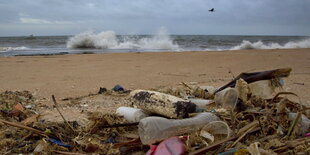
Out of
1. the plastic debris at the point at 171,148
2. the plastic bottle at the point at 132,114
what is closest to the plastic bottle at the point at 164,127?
the plastic debris at the point at 171,148

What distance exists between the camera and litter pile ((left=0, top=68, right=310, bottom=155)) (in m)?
1.94

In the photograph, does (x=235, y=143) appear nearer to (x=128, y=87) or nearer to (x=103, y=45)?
(x=128, y=87)

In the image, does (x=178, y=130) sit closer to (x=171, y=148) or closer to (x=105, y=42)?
(x=171, y=148)

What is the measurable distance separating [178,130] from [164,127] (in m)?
0.12

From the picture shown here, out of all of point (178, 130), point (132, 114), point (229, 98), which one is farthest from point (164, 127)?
point (229, 98)

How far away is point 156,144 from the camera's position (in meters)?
2.11

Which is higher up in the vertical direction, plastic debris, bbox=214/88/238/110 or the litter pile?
plastic debris, bbox=214/88/238/110

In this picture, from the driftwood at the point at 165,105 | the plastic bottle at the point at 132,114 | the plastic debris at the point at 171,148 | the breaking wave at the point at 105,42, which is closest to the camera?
the plastic debris at the point at 171,148

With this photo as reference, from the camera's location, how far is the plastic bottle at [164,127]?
211 cm

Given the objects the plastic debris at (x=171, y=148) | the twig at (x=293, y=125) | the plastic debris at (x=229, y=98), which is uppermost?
the plastic debris at (x=229, y=98)

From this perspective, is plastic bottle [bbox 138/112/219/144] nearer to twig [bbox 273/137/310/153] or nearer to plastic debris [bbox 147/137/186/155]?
plastic debris [bbox 147/137/186/155]

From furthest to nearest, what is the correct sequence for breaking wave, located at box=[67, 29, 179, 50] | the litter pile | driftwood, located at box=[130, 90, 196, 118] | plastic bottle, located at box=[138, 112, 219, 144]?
breaking wave, located at box=[67, 29, 179, 50] < driftwood, located at box=[130, 90, 196, 118] < plastic bottle, located at box=[138, 112, 219, 144] < the litter pile

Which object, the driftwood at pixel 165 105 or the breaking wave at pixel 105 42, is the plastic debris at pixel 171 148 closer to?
the driftwood at pixel 165 105

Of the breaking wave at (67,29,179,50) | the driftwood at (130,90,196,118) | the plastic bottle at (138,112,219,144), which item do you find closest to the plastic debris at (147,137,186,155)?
the plastic bottle at (138,112,219,144)
